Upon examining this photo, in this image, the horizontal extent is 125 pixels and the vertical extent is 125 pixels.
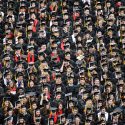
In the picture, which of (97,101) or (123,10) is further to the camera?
(123,10)

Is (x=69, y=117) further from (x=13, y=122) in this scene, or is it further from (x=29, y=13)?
(x=29, y=13)

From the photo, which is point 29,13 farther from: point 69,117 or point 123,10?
point 69,117

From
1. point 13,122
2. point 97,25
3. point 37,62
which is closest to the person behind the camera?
point 13,122

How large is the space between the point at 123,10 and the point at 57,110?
324 centimetres

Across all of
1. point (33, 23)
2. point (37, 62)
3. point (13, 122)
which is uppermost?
point (33, 23)

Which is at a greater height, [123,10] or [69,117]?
[123,10]

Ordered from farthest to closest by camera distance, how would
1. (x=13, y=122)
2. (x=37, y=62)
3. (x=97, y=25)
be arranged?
(x=97, y=25)
(x=37, y=62)
(x=13, y=122)

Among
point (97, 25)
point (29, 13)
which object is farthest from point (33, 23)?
point (97, 25)

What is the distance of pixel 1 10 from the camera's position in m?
13.6

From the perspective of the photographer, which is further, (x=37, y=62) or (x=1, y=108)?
(x=37, y=62)

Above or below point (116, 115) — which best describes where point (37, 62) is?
above

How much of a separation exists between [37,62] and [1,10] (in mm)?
1875

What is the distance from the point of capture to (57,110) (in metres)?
11.6

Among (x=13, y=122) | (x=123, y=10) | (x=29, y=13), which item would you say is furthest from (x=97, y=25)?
(x=13, y=122)
